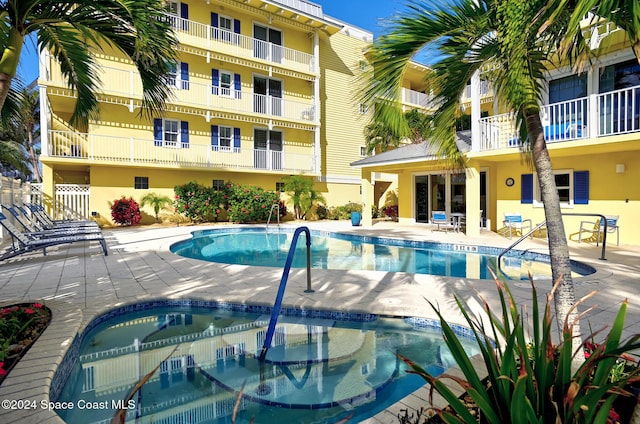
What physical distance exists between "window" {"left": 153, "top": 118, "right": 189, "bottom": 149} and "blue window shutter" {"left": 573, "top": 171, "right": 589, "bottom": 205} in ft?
56.8

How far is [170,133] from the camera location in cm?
1909

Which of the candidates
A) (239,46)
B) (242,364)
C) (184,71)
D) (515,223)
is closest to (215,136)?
(184,71)

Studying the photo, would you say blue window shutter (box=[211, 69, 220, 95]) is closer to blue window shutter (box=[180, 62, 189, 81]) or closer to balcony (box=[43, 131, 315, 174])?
blue window shutter (box=[180, 62, 189, 81])

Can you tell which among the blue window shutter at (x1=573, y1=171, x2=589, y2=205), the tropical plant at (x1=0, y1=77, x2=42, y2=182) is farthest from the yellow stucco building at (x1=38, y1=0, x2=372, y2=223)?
the blue window shutter at (x1=573, y1=171, x2=589, y2=205)

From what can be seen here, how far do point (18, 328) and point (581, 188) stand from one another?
14280 millimetres

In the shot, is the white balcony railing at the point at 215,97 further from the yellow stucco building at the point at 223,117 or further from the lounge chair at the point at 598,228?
the lounge chair at the point at 598,228

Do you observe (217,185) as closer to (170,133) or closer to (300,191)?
(170,133)

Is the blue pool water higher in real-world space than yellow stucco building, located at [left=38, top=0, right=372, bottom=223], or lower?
lower

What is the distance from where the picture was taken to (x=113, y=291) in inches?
221

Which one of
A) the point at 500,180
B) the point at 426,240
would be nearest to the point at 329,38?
the point at 500,180

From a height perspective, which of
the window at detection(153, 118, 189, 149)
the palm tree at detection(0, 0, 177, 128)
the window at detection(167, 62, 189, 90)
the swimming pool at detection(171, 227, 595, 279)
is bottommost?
the swimming pool at detection(171, 227, 595, 279)

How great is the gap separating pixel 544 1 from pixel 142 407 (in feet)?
14.7

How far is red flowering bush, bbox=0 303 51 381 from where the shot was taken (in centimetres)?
309

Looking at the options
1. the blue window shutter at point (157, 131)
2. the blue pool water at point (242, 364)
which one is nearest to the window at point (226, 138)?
the blue window shutter at point (157, 131)
